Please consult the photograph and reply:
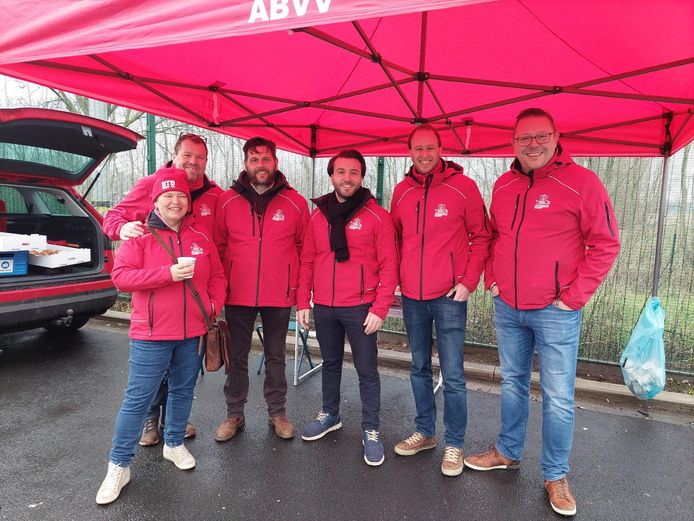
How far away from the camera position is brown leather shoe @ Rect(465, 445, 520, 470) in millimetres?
2773

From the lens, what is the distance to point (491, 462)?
278cm

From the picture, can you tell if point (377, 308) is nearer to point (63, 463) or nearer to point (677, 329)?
point (63, 463)

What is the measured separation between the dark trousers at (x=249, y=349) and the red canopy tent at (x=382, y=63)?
162cm

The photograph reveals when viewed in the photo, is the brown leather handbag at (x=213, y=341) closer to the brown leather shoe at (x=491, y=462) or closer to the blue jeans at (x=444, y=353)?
the blue jeans at (x=444, y=353)

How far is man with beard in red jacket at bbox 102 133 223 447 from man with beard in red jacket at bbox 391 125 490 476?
4.35ft

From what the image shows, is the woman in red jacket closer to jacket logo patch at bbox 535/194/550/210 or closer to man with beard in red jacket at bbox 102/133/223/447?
man with beard in red jacket at bbox 102/133/223/447

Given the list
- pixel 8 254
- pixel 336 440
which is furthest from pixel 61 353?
pixel 336 440

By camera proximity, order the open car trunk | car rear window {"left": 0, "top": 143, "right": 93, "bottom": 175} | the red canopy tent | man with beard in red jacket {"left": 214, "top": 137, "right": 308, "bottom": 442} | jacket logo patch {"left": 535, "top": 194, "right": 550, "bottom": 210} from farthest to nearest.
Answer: car rear window {"left": 0, "top": 143, "right": 93, "bottom": 175} → the open car trunk → man with beard in red jacket {"left": 214, "top": 137, "right": 308, "bottom": 442} → jacket logo patch {"left": 535, "top": 194, "right": 550, "bottom": 210} → the red canopy tent

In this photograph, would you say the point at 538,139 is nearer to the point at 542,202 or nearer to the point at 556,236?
the point at 542,202

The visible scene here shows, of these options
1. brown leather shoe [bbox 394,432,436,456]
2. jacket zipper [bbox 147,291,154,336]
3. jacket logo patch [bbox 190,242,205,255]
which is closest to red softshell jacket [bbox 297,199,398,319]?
jacket logo patch [bbox 190,242,205,255]

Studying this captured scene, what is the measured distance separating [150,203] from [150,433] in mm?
1593

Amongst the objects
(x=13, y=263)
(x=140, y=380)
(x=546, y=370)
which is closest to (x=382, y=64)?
(x=546, y=370)

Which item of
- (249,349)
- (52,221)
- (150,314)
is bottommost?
(249,349)

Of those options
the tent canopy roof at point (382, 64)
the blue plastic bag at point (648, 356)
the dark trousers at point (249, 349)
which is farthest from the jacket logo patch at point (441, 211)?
the blue plastic bag at point (648, 356)
